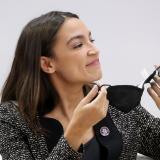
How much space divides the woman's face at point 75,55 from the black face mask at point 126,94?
71mm

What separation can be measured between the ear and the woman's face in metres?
0.01

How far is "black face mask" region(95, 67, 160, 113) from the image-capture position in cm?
99

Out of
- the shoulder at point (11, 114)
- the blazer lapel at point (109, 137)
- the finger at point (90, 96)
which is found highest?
the finger at point (90, 96)

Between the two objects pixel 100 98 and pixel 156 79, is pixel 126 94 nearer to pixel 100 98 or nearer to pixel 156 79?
pixel 156 79

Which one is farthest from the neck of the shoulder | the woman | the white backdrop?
the white backdrop

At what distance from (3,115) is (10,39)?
0.53 meters

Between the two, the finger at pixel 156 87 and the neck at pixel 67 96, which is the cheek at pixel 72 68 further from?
the finger at pixel 156 87

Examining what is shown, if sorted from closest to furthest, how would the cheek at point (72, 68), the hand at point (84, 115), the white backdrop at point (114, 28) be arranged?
the hand at point (84, 115)
the cheek at point (72, 68)
the white backdrop at point (114, 28)

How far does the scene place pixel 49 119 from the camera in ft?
3.45

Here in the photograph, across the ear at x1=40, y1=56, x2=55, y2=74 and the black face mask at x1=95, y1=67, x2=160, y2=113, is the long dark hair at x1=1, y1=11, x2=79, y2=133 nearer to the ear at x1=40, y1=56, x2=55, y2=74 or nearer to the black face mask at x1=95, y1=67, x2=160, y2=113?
the ear at x1=40, y1=56, x2=55, y2=74

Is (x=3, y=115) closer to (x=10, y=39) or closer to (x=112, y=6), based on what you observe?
(x=10, y=39)

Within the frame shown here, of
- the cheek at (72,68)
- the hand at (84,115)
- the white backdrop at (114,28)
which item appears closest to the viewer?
the hand at (84,115)

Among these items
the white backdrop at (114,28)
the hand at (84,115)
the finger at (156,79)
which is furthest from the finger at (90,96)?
the white backdrop at (114,28)

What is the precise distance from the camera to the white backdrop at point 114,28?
1.49 meters
